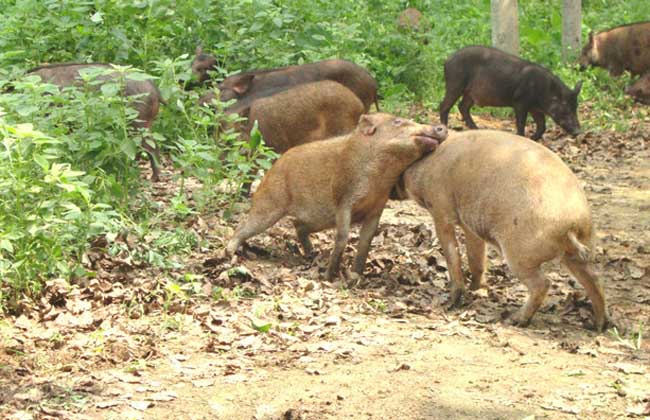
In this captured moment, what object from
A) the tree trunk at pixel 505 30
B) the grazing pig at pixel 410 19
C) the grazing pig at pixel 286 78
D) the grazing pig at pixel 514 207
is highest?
the grazing pig at pixel 514 207

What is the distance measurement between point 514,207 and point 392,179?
4.84 feet

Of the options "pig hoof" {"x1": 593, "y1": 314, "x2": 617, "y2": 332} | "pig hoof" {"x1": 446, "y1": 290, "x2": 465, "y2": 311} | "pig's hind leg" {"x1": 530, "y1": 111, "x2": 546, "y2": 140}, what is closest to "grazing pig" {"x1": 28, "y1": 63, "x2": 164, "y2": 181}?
"pig hoof" {"x1": 446, "y1": 290, "x2": 465, "y2": 311}

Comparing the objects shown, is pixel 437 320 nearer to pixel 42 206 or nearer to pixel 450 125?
pixel 42 206

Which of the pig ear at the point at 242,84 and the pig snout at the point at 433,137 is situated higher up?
the pig snout at the point at 433,137

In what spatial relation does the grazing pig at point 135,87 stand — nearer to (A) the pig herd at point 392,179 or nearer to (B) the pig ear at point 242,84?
(A) the pig herd at point 392,179

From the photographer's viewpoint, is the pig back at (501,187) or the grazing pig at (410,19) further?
the grazing pig at (410,19)

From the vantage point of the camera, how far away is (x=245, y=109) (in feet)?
35.1

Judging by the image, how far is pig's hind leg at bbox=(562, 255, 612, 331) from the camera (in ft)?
22.1

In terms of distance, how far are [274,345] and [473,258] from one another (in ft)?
6.32

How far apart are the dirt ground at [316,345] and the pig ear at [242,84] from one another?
2712mm

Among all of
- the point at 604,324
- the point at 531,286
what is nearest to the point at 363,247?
the point at 531,286

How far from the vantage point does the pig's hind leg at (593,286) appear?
673 cm

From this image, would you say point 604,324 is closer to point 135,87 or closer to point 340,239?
point 340,239

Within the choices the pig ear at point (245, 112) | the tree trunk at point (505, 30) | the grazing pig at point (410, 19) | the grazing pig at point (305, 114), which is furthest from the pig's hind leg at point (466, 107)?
the pig ear at point (245, 112)
